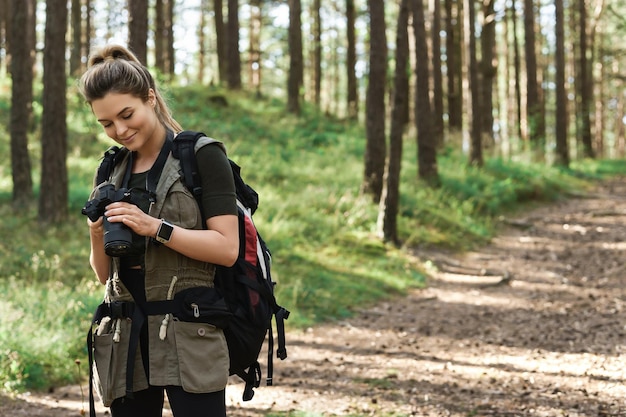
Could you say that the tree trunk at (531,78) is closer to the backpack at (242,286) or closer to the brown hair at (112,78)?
the backpack at (242,286)

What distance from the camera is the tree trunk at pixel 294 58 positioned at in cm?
2345

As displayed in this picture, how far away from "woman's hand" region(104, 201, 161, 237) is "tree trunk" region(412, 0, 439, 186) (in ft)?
47.3

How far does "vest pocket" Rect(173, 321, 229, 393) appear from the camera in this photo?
8.38ft

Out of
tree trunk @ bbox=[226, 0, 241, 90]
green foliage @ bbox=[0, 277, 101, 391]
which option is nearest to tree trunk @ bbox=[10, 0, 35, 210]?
green foliage @ bbox=[0, 277, 101, 391]

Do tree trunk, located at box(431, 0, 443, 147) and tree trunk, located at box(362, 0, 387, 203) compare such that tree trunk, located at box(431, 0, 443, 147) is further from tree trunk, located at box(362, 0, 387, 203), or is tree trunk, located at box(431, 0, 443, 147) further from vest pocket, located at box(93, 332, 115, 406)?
vest pocket, located at box(93, 332, 115, 406)

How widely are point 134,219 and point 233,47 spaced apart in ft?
72.9

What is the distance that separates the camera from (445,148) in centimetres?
2223

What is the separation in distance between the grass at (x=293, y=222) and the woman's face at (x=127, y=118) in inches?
22.0

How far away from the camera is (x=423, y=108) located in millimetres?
16953

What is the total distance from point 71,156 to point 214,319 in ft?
49.1

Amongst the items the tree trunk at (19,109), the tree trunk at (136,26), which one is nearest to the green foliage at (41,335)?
the tree trunk at (136,26)

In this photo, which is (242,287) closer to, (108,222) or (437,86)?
(108,222)

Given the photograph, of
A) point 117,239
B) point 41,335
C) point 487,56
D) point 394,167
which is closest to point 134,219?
point 117,239

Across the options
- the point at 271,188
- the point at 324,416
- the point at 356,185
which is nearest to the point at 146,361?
the point at 324,416
